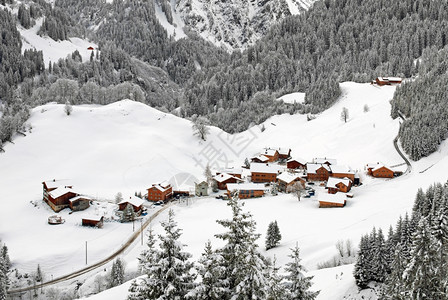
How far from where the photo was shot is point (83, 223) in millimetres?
59781

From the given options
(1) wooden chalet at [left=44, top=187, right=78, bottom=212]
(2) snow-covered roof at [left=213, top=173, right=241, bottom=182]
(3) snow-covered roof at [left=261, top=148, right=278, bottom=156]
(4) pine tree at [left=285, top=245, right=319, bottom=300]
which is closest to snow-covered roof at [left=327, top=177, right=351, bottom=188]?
(2) snow-covered roof at [left=213, top=173, right=241, bottom=182]

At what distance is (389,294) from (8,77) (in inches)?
7520

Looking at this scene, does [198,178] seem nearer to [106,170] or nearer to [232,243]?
[106,170]

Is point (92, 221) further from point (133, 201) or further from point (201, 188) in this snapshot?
point (201, 188)

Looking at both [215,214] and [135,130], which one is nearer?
[215,214]

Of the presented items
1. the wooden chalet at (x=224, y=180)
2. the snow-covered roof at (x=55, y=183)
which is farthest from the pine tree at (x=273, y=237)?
the snow-covered roof at (x=55, y=183)

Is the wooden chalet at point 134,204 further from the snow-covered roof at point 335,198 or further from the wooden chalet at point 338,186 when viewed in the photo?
the wooden chalet at point 338,186

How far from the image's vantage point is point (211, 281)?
14.5 meters

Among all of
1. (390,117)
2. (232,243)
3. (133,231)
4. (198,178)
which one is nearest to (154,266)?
(232,243)

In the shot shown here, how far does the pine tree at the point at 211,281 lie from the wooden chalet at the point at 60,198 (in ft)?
186

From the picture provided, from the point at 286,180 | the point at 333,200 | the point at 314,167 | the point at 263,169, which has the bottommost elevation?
the point at 333,200

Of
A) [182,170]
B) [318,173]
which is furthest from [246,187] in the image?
[182,170]

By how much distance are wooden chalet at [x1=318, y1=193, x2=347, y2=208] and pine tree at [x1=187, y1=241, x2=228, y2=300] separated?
5191 centimetres

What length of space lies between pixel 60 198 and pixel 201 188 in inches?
1092
